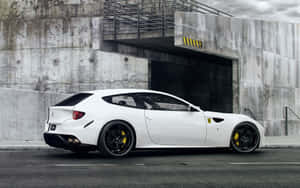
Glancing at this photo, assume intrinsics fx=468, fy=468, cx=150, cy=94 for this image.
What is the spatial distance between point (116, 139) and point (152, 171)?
76.2 inches

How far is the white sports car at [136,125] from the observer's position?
9227mm

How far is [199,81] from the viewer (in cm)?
2577

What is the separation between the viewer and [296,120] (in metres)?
22.0

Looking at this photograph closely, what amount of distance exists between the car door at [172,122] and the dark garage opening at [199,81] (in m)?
12.2

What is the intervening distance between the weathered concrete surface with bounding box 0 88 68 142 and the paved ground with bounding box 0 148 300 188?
3.95m

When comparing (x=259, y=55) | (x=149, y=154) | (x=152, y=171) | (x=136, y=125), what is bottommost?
(x=149, y=154)

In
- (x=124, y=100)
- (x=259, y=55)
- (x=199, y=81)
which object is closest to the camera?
(x=124, y=100)

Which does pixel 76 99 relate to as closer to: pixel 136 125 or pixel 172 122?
pixel 136 125

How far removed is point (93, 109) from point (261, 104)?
12.3m

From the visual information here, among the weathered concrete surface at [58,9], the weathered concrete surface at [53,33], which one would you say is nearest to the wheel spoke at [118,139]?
the weathered concrete surface at [53,33]

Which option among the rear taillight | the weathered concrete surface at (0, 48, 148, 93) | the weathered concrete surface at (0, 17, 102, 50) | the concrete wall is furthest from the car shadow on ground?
the weathered concrete surface at (0, 17, 102, 50)

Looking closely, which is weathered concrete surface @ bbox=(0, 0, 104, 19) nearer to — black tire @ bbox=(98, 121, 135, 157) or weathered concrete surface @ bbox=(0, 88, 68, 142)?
weathered concrete surface @ bbox=(0, 88, 68, 142)

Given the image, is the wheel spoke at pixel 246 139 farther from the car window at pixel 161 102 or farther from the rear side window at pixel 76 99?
the rear side window at pixel 76 99

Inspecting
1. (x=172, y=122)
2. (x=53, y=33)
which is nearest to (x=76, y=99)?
(x=172, y=122)
